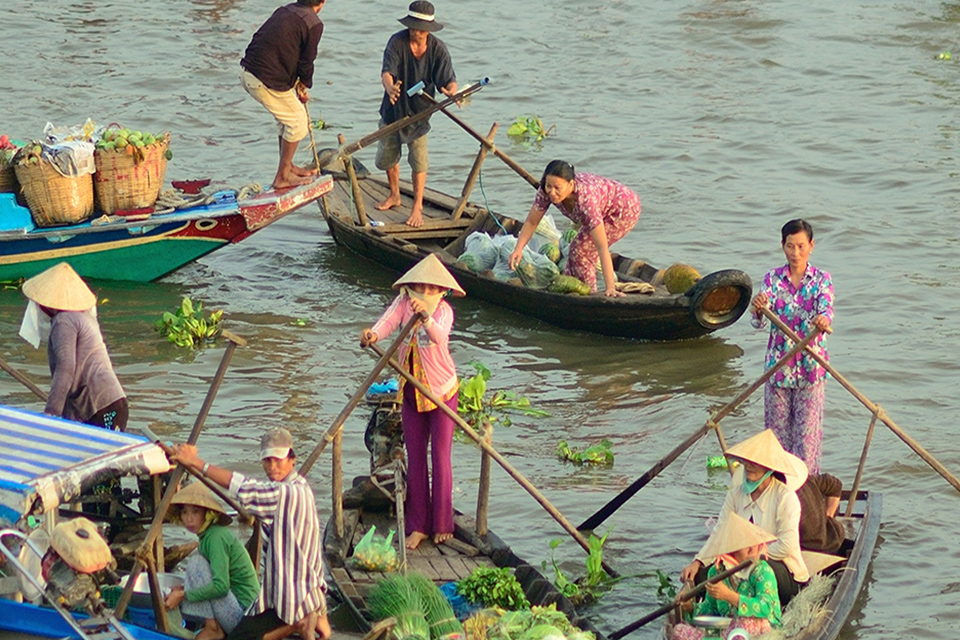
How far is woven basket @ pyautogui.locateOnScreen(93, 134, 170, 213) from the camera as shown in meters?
10.6

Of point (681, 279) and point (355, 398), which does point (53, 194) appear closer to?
point (681, 279)

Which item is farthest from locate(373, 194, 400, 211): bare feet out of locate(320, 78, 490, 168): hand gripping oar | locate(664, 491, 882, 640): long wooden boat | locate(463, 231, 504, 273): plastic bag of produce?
locate(664, 491, 882, 640): long wooden boat

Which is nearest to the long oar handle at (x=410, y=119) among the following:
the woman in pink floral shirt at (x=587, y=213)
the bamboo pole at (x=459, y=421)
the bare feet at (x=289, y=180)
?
the bare feet at (x=289, y=180)

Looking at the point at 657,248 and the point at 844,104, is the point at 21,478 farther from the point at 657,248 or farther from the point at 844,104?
the point at 844,104

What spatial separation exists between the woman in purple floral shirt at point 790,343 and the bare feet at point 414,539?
1.98 metres

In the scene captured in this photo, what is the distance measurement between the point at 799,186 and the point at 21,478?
1079 centimetres

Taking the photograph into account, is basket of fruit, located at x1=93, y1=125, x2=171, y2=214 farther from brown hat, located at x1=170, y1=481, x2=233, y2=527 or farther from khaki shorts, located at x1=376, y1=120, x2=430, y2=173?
brown hat, located at x1=170, y1=481, x2=233, y2=527

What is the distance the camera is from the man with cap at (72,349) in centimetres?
702

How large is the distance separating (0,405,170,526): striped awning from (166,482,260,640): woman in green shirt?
23 centimetres

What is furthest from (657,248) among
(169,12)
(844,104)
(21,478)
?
(169,12)

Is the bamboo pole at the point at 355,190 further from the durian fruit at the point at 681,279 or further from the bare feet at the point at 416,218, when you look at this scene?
the durian fruit at the point at 681,279

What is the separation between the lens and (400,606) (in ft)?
20.3

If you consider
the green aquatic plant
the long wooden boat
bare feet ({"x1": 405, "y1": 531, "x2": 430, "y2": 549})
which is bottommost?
the green aquatic plant

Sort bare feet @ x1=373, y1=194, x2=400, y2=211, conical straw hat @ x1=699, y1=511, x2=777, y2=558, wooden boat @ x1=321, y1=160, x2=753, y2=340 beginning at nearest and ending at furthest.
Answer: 1. conical straw hat @ x1=699, y1=511, x2=777, y2=558
2. wooden boat @ x1=321, y1=160, x2=753, y2=340
3. bare feet @ x1=373, y1=194, x2=400, y2=211
